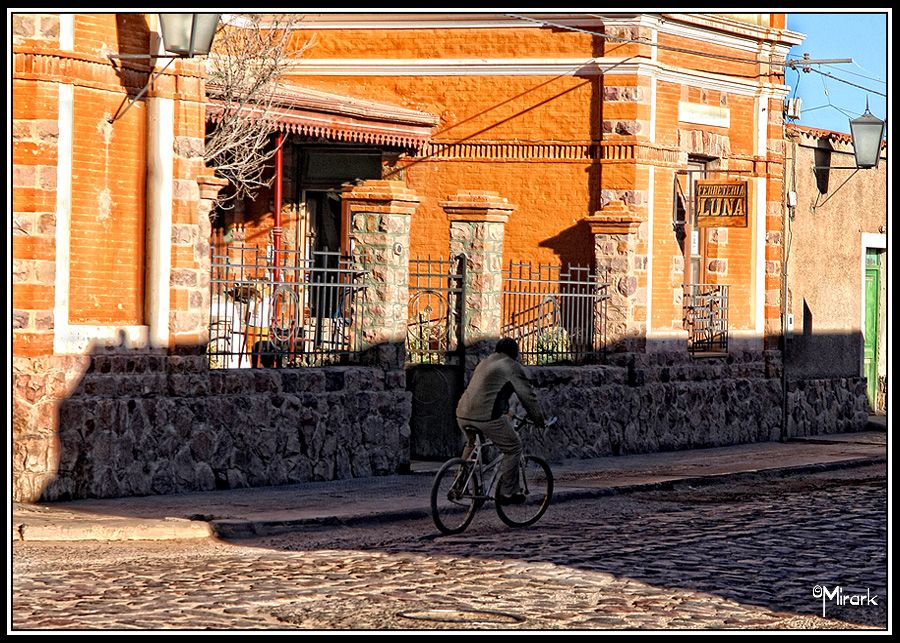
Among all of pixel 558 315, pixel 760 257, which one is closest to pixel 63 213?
pixel 558 315

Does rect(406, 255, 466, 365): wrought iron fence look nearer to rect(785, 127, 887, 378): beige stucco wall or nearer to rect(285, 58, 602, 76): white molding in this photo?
rect(285, 58, 602, 76): white molding

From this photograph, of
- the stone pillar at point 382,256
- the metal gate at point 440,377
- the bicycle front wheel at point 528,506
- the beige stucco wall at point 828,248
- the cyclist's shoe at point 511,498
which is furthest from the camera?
the beige stucco wall at point 828,248

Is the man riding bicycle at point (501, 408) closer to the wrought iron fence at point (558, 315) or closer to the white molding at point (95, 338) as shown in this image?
the white molding at point (95, 338)

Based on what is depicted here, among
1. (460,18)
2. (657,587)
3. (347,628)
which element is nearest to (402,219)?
(460,18)

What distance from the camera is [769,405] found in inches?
980

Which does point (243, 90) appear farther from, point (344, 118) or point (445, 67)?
point (445, 67)

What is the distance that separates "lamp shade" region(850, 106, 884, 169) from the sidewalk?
17.4ft

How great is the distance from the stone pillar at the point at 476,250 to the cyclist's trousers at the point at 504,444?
201 inches

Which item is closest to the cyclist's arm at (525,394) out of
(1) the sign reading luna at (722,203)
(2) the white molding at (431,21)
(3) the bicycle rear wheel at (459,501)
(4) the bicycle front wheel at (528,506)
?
(4) the bicycle front wheel at (528,506)

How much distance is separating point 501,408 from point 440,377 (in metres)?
4.95

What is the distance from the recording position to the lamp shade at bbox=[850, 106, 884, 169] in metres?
24.3

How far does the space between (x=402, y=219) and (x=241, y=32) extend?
5.30 m

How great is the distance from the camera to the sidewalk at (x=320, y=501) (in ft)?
42.3

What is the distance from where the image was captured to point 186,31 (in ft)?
47.2
